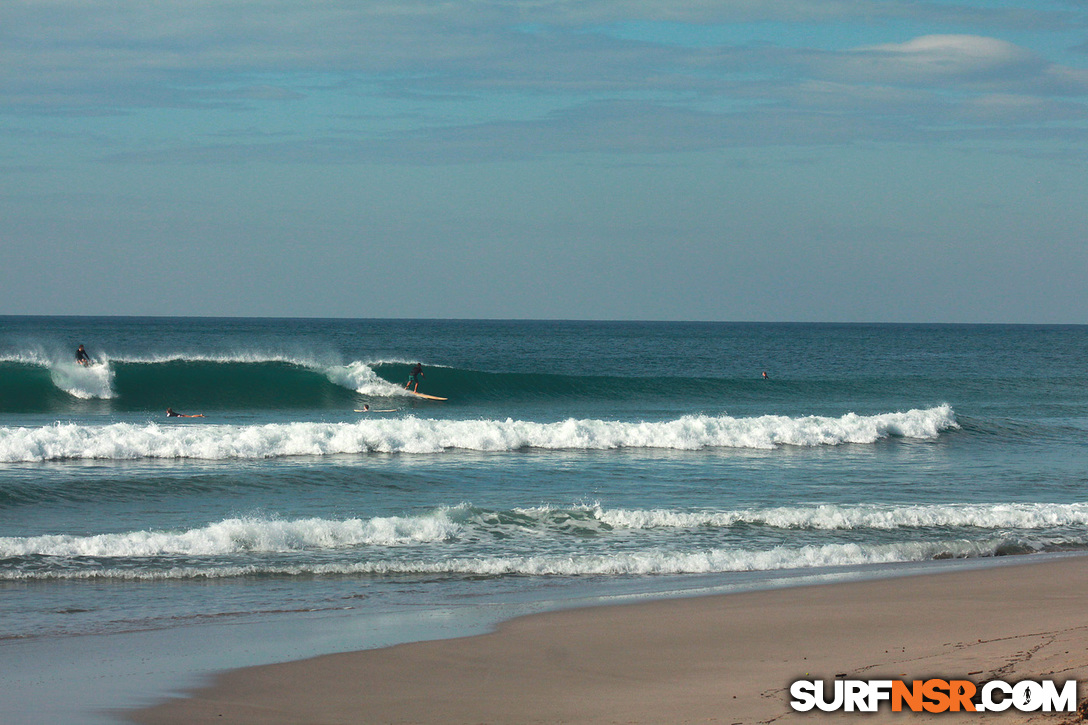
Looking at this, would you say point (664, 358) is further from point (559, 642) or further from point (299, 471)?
point (559, 642)

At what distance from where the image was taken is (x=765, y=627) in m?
7.13

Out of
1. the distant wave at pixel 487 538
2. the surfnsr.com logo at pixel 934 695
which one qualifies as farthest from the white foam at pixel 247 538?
the surfnsr.com logo at pixel 934 695

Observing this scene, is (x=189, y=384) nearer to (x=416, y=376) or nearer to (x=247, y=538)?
(x=416, y=376)

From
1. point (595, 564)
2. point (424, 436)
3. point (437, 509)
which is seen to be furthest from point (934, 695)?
point (424, 436)

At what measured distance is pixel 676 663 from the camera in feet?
20.4

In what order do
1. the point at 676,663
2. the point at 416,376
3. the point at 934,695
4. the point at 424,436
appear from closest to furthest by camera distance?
the point at 934,695 < the point at 676,663 < the point at 424,436 < the point at 416,376

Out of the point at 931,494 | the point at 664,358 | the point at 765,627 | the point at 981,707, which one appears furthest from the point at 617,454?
the point at 664,358

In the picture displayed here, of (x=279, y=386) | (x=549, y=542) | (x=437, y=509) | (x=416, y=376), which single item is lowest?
(x=549, y=542)

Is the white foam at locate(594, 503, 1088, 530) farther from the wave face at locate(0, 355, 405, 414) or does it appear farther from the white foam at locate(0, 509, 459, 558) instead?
the wave face at locate(0, 355, 405, 414)

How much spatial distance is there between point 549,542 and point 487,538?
Result: 2.30 feet

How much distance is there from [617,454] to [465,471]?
380cm

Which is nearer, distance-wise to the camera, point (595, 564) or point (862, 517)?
point (595, 564)

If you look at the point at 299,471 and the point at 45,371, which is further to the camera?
the point at 45,371

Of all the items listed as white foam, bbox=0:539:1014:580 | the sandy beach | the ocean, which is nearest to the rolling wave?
the ocean
